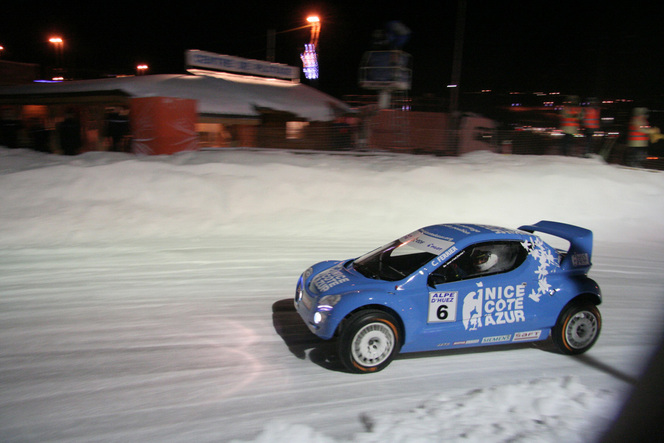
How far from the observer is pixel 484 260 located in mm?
5113

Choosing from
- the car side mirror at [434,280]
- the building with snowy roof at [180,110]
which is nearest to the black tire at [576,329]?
the car side mirror at [434,280]

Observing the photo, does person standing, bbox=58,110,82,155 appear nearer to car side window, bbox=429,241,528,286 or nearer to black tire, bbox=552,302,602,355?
car side window, bbox=429,241,528,286

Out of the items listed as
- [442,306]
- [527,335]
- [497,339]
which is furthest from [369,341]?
[527,335]

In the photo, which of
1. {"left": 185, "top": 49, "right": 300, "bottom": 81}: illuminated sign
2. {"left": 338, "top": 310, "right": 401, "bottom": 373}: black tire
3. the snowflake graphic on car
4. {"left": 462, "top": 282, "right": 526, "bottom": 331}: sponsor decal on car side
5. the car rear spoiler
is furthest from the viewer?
{"left": 185, "top": 49, "right": 300, "bottom": 81}: illuminated sign

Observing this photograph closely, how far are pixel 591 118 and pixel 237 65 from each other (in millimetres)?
16603

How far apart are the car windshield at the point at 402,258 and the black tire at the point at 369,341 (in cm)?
51

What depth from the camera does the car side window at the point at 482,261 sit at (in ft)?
16.2

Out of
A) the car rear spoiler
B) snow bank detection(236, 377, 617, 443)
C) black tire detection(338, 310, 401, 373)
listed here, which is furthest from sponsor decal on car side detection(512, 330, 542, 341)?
black tire detection(338, 310, 401, 373)

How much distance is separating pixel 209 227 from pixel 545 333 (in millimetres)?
7187

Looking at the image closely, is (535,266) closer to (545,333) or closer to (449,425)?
(545,333)

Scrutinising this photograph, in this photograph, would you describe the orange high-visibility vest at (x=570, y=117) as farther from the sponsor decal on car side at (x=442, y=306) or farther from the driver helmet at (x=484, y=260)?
the sponsor decal on car side at (x=442, y=306)

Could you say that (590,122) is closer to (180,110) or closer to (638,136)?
(638,136)

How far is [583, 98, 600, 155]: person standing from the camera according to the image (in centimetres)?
1527

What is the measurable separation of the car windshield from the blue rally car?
0.04ft
